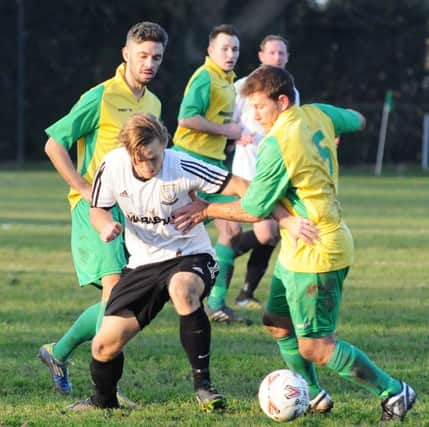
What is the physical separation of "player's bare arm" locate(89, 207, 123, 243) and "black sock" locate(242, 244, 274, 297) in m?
3.56

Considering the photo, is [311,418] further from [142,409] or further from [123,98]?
[123,98]

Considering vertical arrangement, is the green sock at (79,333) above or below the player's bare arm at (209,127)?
below

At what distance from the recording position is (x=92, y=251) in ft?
19.8

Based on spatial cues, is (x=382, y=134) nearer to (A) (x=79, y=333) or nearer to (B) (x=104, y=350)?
(A) (x=79, y=333)

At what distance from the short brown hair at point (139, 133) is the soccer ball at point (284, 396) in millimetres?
1213

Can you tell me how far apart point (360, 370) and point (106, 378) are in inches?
47.2

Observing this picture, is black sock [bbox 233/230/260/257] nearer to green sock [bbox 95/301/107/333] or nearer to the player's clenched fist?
green sock [bbox 95/301/107/333]

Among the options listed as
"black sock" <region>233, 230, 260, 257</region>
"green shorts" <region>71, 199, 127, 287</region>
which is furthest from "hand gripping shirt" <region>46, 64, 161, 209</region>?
"black sock" <region>233, 230, 260, 257</region>

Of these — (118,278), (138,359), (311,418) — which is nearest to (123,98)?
(118,278)

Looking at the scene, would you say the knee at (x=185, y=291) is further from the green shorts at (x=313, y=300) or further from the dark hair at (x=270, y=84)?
the dark hair at (x=270, y=84)

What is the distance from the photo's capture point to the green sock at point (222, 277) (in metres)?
8.25

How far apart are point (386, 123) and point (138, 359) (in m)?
24.7

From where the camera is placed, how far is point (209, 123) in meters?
8.29

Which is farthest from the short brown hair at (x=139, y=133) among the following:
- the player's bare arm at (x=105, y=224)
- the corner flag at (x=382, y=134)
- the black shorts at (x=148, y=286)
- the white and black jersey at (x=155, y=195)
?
the corner flag at (x=382, y=134)
